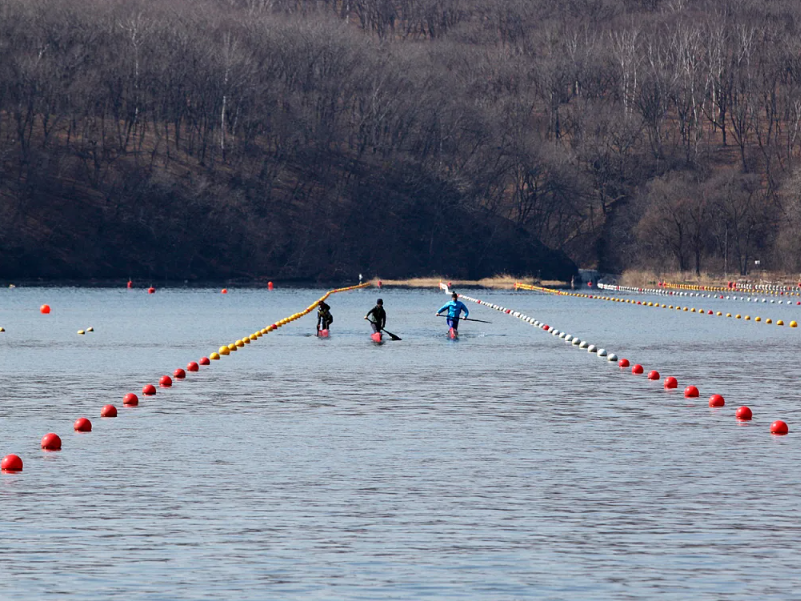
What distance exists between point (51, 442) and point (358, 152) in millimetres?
122873

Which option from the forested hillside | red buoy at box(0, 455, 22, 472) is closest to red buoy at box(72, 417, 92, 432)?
red buoy at box(0, 455, 22, 472)

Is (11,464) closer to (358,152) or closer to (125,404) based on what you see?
(125,404)

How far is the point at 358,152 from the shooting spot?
140m

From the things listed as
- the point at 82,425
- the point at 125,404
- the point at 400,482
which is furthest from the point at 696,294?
the point at 400,482

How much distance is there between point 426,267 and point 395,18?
254ft

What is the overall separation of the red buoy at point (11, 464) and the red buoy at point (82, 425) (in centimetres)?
356

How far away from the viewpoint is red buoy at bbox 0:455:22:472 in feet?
51.9

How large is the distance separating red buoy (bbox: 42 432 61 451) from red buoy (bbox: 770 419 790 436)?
30.3 ft

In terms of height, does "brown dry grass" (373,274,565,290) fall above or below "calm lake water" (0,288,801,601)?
above

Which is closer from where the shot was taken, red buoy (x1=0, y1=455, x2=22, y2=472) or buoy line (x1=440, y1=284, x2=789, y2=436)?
red buoy (x1=0, y1=455, x2=22, y2=472)

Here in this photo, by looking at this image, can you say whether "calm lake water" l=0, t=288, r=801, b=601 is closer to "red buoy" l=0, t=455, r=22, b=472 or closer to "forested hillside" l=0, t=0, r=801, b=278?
"red buoy" l=0, t=455, r=22, b=472

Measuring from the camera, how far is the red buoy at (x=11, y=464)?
51.9 ft

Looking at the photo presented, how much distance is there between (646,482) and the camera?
15188 mm

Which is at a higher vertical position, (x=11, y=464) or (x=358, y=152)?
(x=358, y=152)
